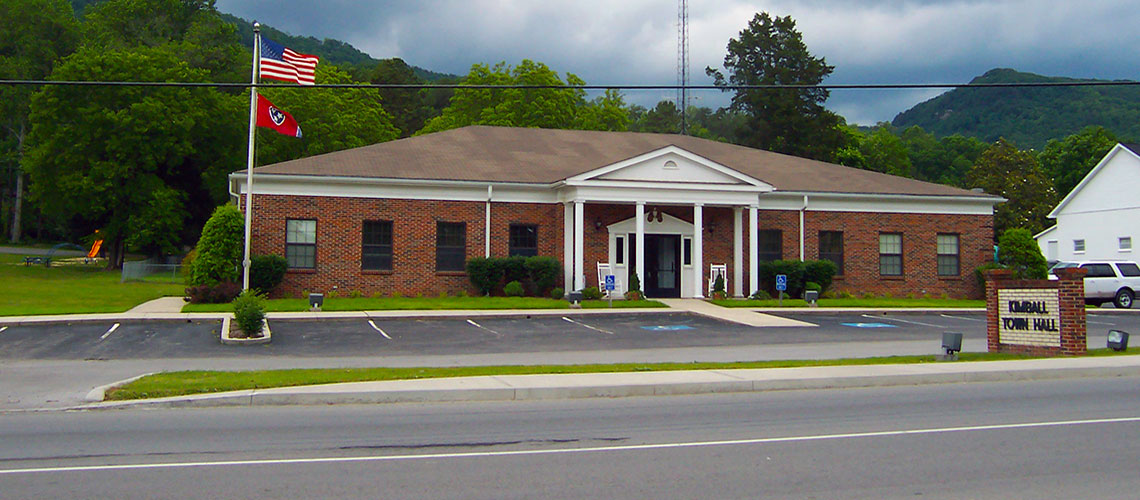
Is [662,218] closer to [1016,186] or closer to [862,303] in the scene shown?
[862,303]

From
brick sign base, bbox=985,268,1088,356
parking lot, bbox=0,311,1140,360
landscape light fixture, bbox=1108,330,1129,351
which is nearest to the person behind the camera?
brick sign base, bbox=985,268,1088,356

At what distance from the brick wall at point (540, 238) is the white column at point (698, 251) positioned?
90 cm

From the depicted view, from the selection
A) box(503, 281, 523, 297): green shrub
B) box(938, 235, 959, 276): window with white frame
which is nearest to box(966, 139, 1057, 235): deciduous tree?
box(938, 235, 959, 276): window with white frame

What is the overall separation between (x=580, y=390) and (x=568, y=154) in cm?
2252

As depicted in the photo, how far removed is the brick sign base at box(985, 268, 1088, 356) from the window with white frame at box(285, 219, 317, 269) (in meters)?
20.1

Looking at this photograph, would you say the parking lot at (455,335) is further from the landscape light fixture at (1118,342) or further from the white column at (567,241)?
the white column at (567,241)

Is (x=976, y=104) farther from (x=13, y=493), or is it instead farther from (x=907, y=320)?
(x=13, y=493)

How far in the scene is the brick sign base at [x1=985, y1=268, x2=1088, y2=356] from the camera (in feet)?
53.0

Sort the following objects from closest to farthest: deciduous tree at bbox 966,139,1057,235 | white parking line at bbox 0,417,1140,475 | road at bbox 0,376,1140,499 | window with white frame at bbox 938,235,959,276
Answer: road at bbox 0,376,1140,499 → white parking line at bbox 0,417,1140,475 → window with white frame at bbox 938,235,959,276 → deciduous tree at bbox 966,139,1057,235

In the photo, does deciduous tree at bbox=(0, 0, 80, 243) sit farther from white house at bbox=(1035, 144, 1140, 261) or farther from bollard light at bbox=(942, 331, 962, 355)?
white house at bbox=(1035, 144, 1140, 261)

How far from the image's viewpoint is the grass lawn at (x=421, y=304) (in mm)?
24906

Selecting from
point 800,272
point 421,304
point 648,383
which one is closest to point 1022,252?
point 800,272

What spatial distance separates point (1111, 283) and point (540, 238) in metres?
21.6

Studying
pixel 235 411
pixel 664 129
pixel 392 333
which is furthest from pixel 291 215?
pixel 664 129
